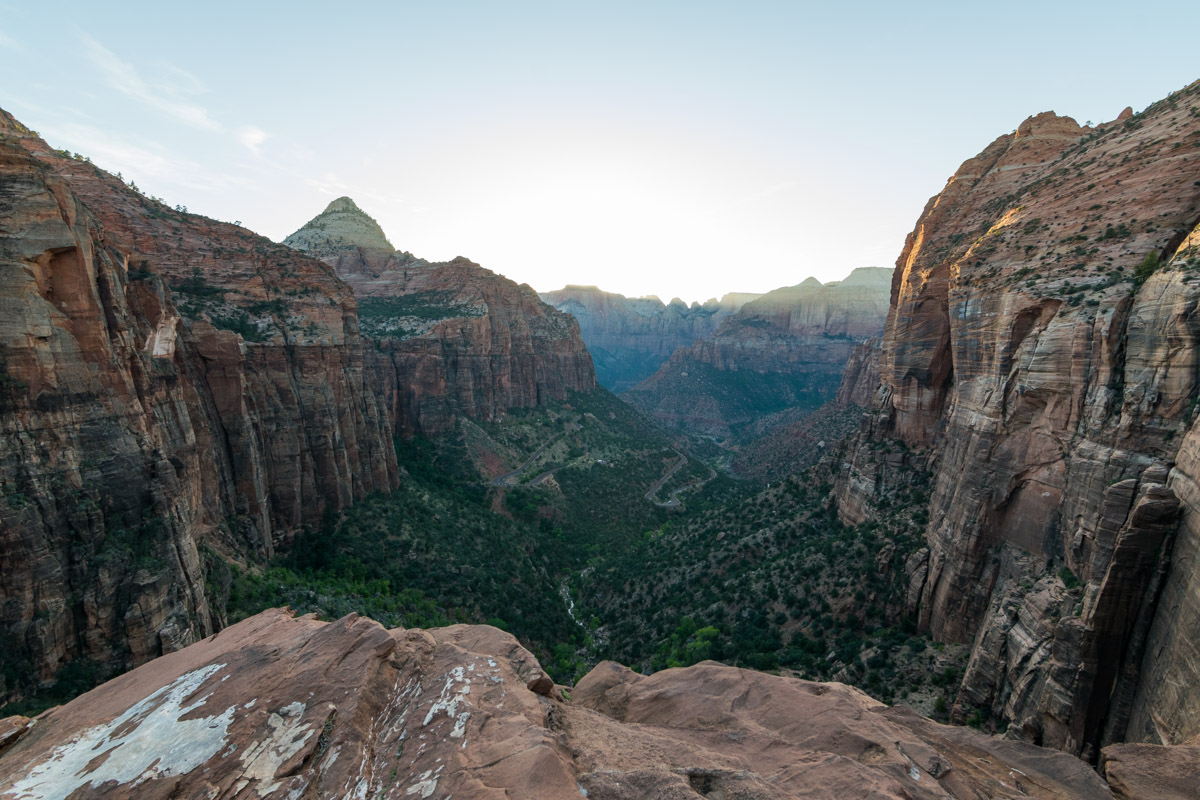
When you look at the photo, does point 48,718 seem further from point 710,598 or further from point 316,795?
point 710,598

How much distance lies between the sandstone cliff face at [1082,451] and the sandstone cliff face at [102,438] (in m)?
31.6

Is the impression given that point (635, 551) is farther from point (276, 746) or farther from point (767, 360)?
point (767, 360)

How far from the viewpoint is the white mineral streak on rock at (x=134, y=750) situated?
8.74 m

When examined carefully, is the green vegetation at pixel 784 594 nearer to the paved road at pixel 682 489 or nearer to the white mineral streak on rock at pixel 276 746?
the paved road at pixel 682 489

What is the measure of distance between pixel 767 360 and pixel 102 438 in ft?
547

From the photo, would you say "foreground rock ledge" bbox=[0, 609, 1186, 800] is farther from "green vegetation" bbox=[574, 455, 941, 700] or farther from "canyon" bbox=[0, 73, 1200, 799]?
"green vegetation" bbox=[574, 455, 941, 700]

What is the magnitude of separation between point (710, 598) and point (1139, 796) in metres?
28.3

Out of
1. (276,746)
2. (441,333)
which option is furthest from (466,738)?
(441,333)

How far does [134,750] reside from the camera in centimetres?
938

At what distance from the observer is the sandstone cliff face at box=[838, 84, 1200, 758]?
13.9m

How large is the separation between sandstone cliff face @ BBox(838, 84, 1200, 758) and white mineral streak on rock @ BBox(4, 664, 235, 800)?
68.5 ft

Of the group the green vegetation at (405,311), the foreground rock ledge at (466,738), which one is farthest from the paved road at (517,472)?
the foreground rock ledge at (466,738)

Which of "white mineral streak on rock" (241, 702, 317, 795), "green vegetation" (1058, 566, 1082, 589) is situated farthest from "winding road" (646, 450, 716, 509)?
"white mineral streak on rock" (241, 702, 317, 795)

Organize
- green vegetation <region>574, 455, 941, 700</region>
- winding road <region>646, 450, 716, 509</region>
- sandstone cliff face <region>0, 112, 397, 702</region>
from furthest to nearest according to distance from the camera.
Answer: winding road <region>646, 450, 716, 509</region>, green vegetation <region>574, 455, 941, 700</region>, sandstone cliff face <region>0, 112, 397, 702</region>
